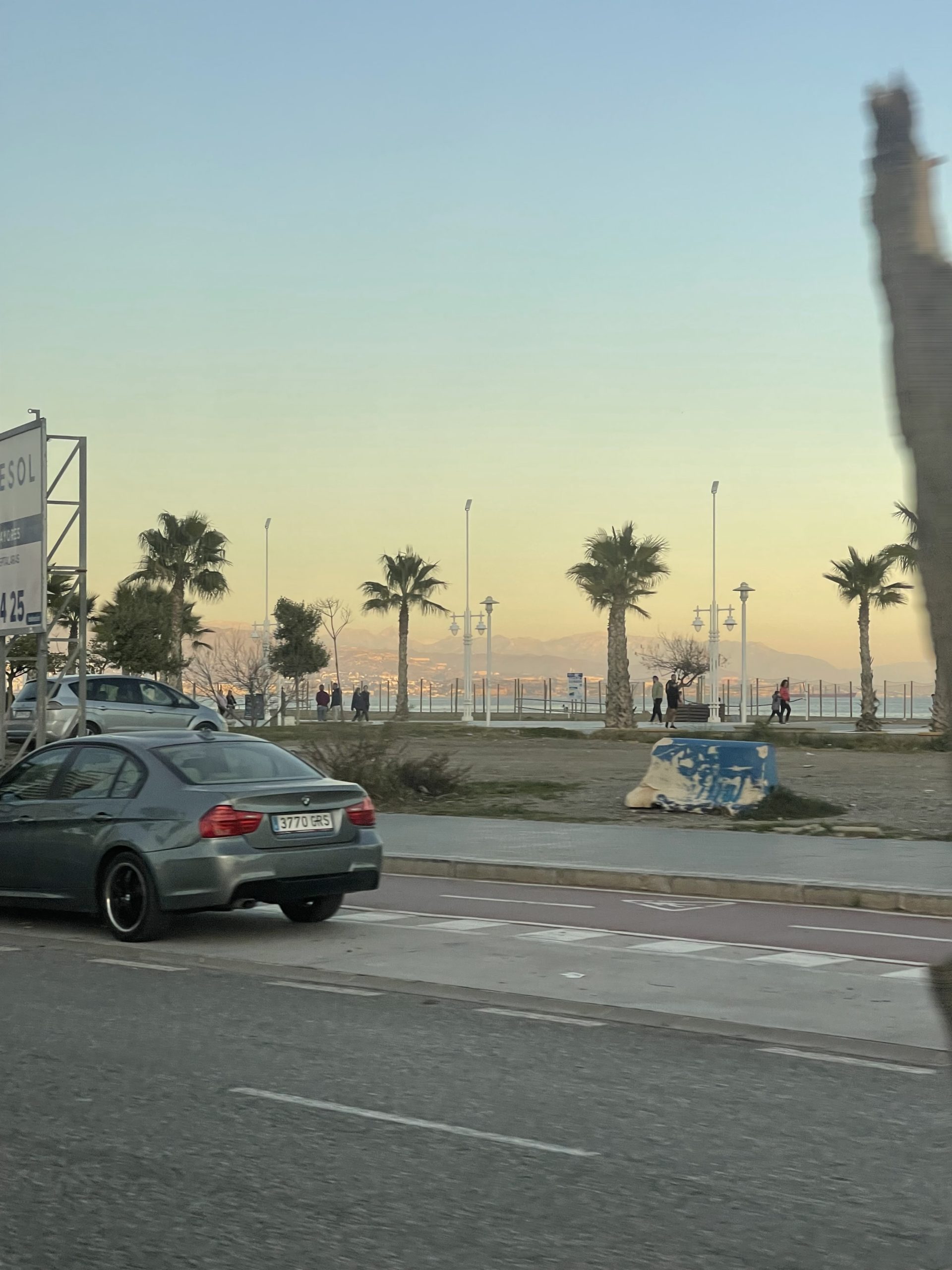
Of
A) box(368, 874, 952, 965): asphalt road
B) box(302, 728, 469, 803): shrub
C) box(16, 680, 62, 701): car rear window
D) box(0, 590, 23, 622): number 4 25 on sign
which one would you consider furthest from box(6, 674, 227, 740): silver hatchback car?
box(368, 874, 952, 965): asphalt road

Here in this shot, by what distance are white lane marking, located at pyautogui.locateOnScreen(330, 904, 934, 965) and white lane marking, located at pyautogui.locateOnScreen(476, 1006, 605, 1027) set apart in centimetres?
272

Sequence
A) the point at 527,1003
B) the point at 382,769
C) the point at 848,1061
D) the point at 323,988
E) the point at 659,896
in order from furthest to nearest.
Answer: the point at 382,769 < the point at 659,896 < the point at 323,988 < the point at 527,1003 < the point at 848,1061

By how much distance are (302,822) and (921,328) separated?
9.89 meters

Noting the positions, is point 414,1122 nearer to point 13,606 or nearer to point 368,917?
point 368,917

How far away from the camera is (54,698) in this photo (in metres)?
29.2

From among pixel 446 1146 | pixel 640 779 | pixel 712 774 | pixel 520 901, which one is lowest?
pixel 446 1146

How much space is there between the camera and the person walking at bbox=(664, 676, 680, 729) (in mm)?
60469

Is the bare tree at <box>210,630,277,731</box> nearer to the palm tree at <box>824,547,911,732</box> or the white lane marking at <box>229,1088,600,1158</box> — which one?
the palm tree at <box>824,547,911,732</box>

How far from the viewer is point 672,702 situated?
202 ft

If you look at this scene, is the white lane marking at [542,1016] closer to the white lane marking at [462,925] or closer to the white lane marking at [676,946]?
the white lane marking at [676,946]

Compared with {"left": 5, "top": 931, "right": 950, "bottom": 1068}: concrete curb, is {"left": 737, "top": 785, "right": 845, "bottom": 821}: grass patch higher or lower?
higher

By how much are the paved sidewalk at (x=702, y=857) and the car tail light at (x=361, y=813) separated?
11.2ft

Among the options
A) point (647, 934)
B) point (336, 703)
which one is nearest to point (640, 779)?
point (647, 934)

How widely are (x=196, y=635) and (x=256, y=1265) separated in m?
72.1
